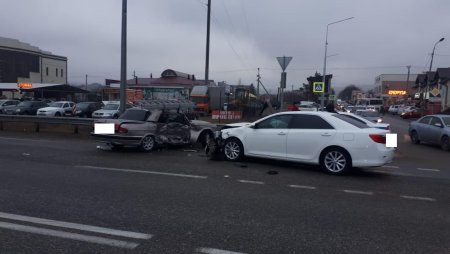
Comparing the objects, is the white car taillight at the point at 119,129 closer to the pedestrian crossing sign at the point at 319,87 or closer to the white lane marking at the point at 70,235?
the white lane marking at the point at 70,235

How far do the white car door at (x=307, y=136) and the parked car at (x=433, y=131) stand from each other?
27.9 ft

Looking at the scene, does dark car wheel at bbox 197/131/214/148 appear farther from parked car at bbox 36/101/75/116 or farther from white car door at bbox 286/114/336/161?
parked car at bbox 36/101/75/116

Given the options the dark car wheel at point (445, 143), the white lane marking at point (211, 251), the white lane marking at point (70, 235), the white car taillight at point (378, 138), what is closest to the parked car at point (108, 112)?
the dark car wheel at point (445, 143)

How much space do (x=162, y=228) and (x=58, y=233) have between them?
125 cm

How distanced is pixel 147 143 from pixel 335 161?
6045 millimetres

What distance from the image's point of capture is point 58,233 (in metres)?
4.80

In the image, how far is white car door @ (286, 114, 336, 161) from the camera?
930 centimetres

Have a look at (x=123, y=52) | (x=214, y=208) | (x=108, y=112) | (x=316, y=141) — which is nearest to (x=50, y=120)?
(x=123, y=52)

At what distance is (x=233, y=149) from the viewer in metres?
10.8

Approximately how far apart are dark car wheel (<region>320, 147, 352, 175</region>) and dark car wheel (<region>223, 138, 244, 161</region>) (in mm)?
2324

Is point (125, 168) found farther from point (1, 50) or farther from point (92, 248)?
point (1, 50)

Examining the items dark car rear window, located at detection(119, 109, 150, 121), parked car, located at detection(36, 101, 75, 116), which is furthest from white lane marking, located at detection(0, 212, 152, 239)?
parked car, located at detection(36, 101, 75, 116)

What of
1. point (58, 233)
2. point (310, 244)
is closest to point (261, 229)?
point (310, 244)

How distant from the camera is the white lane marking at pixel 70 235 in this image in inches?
177
